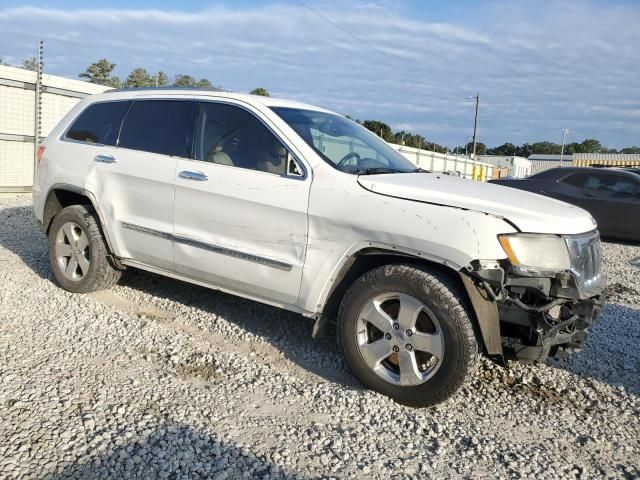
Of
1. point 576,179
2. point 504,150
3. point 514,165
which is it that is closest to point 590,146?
point 504,150

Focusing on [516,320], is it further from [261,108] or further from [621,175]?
[621,175]

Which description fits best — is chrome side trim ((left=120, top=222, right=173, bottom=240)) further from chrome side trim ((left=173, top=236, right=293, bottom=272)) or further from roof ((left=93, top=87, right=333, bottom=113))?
roof ((left=93, top=87, right=333, bottom=113))

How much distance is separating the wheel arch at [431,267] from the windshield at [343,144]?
25.3 inches

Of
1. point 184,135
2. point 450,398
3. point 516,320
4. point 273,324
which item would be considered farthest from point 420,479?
point 184,135

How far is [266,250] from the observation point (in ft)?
13.3

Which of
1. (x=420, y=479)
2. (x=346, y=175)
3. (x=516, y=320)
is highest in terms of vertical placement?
(x=346, y=175)

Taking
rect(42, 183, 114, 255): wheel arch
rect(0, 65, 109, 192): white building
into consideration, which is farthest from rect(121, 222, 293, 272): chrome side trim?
rect(0, 65, 109, 192): white building

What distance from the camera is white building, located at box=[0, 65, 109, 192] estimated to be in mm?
12727

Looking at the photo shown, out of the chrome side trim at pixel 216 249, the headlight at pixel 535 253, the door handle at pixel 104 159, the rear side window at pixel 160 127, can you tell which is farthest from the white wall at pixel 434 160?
the headlight at pixel 535 253

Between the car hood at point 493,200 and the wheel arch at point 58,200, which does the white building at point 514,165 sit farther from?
the car hood at point 493,200

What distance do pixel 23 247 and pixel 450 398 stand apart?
19.3 ft

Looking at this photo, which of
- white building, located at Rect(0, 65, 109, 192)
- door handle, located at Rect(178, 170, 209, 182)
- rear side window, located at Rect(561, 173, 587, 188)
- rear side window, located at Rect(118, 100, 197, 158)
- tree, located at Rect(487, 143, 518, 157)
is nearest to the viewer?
door handle, located at Rect(178, 170, 209, 182)

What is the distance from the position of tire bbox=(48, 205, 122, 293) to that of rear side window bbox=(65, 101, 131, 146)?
0.66 m

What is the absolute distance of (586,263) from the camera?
11.7 ft
